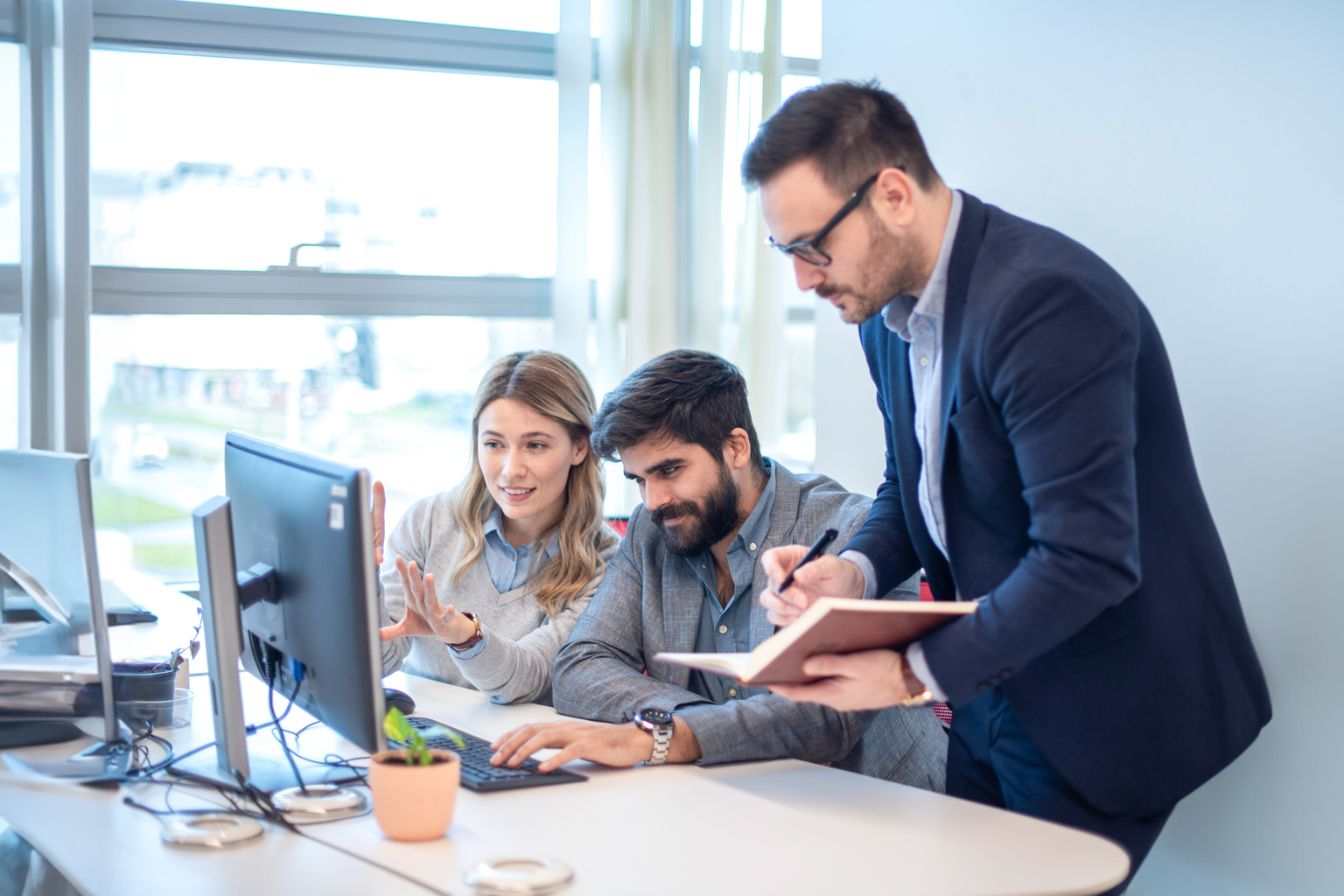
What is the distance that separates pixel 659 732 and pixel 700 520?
1.58 ft

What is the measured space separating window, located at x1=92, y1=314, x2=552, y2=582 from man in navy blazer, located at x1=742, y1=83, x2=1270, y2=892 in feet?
6.13

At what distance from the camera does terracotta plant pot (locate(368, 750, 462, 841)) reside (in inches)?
50.4

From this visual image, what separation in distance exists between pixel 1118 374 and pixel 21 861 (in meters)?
1.69

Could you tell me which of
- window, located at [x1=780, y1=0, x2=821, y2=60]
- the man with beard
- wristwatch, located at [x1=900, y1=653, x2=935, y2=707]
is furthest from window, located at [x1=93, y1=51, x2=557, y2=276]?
wristwatch, located at [x1=900, y1=653, x2=935, y2=707]

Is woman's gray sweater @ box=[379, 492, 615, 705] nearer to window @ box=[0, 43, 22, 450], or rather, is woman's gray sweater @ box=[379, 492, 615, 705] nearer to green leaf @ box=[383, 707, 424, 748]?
green leaf @ box=[383, 707, 424, 748]

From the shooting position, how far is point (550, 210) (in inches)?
142

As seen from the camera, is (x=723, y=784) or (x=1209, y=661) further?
(x=723, y=784)

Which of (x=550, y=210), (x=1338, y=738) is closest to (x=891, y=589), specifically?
(x=1338, y=738)

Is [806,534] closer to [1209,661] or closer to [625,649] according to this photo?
[625,649]

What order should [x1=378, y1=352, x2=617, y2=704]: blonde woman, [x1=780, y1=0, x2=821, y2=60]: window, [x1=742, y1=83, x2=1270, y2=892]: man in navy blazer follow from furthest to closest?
[x1=780, y1=0, x2=821, y2=60]: window < [x1=378, y1=352, x2=617, y2=704]: blonde woman < [x1=742, y1=83, x2=1270, y2=892]: man in navy blazer

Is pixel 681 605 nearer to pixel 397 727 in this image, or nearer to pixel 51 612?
pixel 397 727

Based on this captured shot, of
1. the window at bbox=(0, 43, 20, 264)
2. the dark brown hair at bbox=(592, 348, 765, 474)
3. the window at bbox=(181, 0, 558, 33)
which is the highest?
the window at bbox=(181, 0, 558, 33)

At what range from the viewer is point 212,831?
1.32 m

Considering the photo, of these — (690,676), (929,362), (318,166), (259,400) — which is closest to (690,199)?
(318,166)
